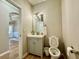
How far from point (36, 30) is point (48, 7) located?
53.4 inches

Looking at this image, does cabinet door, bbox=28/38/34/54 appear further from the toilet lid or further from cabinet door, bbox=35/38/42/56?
the toilet lid

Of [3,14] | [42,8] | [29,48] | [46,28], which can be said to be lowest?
[29,48]

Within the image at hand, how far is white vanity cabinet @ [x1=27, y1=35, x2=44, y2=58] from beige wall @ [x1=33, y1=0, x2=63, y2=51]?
76cm

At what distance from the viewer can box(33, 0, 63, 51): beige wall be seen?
442 centimetres

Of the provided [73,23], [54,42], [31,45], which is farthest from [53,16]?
[73,23]

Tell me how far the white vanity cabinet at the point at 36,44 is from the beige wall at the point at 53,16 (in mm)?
762

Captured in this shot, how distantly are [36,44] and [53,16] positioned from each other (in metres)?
1.62

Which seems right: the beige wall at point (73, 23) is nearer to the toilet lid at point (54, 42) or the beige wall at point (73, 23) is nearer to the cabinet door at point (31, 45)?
the toilet lid at point (54, 42)

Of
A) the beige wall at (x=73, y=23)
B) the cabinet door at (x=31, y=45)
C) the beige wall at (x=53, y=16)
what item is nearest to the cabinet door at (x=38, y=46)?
the cabinet door at (x=31, y=45)

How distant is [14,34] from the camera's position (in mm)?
8805

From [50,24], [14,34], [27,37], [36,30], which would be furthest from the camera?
[14,34]

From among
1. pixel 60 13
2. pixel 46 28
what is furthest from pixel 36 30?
pixel 60 13

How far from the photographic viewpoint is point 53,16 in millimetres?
4520

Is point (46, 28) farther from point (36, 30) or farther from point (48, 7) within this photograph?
point (48, 7)
